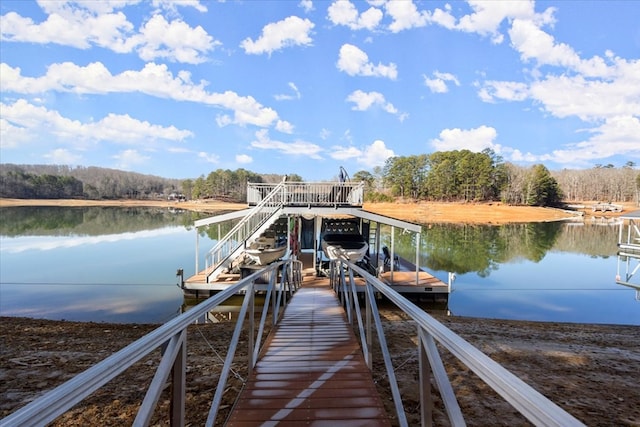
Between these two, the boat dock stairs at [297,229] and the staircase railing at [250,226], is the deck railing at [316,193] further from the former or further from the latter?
the staircase railing at [250,226]

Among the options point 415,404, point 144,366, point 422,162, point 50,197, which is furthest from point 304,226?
point 50,197

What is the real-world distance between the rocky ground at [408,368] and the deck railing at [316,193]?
21.9ft

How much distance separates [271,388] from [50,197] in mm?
127993

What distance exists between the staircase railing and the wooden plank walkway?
815cm

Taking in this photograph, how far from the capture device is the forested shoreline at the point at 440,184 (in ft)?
241

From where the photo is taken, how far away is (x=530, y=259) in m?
22.0

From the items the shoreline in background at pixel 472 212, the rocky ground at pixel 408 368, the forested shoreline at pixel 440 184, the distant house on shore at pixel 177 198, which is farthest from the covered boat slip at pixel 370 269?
the distant house on shore at pixel 177 198

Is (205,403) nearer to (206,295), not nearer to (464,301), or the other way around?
(206,295)

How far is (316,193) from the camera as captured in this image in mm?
15047

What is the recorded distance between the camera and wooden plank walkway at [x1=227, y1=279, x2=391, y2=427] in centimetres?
249

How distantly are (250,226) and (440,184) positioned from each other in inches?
2684

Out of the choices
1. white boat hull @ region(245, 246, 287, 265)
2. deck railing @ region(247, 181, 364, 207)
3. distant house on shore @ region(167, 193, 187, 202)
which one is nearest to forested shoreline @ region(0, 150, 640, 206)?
distant house on shore @ region(167, 193, 187, 202)

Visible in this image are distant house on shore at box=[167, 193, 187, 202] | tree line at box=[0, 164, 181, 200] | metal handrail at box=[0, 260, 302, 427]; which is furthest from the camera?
distant house on shore at box=[167, 193, 187, 202]

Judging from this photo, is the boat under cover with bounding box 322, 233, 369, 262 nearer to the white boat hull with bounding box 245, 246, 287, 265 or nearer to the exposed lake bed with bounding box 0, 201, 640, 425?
the white boat hull with bounding box 245, 246, 287, 265
